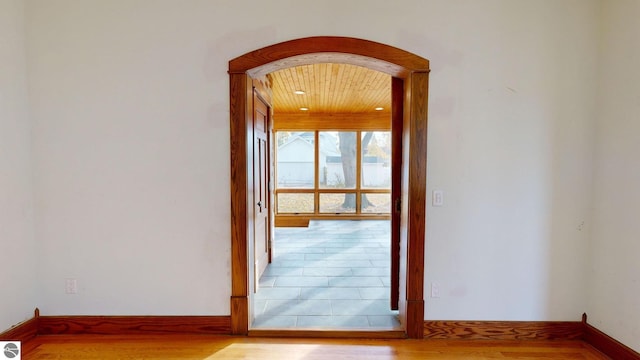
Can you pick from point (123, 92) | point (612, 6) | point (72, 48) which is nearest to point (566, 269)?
point (612, 6)

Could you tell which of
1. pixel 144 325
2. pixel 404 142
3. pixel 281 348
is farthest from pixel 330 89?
pixel 144 325

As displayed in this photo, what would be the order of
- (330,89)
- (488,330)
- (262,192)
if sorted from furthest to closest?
1. (330,89)
2. (262,192)
3. (488,330)

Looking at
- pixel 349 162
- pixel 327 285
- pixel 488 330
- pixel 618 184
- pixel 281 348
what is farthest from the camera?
pixel 349 162

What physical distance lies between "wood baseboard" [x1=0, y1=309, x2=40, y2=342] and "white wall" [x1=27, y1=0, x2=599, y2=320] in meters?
0.17

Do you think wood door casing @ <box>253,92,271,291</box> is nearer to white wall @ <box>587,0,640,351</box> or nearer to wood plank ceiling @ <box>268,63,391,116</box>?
wood plank ceiling @ <box>268,63,391,116</box>

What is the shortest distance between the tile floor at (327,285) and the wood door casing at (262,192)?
0.23m

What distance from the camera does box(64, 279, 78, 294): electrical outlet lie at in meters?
2.48

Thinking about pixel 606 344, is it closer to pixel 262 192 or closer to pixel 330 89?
pixel 262 192

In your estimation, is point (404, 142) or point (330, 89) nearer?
point (404, 142)

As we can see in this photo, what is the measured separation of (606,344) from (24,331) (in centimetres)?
424

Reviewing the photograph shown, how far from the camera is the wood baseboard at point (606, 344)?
6.95 ft

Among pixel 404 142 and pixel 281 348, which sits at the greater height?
pixel 404 142

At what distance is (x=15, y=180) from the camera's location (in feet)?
7.55

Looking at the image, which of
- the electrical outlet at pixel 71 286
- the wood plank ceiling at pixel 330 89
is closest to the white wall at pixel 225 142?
the electrical outlet at pixel 71 286
